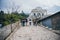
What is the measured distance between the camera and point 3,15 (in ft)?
21.7

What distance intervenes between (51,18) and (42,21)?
85 centimetres

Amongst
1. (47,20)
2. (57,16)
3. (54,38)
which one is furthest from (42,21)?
(54,38)

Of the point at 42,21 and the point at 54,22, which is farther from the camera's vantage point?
the point at 42,21

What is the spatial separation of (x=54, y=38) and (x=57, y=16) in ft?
9.41

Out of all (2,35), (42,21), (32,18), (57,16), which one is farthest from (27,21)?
(2,35)

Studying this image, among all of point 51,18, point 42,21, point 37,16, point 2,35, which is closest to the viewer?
point 2,35

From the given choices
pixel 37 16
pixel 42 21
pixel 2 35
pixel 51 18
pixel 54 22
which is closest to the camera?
pixel 2 35

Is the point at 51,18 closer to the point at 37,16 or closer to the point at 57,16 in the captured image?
the point at 57,16

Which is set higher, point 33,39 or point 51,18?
point 51,18

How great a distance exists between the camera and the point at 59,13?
20.5 ft

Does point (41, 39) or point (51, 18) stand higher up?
point (51, 18)

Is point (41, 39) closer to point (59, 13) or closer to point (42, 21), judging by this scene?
point (59, 13)

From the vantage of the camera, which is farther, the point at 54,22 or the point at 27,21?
the point at 27,21

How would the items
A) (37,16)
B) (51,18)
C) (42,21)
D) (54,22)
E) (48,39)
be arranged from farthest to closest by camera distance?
(37,16)
(42,21)
(51,18)
(54,22)
(48,39)
